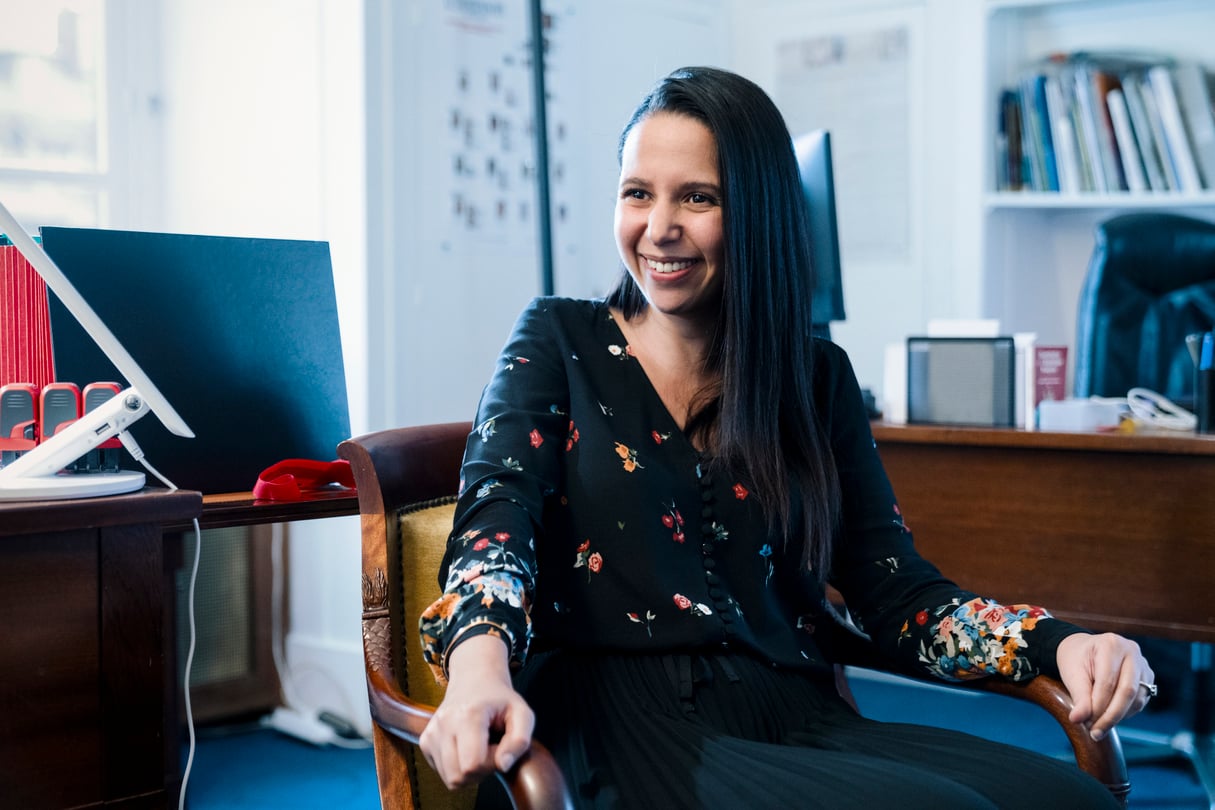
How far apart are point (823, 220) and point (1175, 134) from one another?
1.47m

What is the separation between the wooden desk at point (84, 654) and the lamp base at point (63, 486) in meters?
0.04

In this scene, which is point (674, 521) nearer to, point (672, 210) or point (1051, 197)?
point (672, 210)

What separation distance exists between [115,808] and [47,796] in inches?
2.6

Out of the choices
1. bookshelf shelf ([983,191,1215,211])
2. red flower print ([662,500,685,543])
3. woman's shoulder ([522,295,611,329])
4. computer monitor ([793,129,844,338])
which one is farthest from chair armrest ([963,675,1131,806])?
bookshelf shelf ([983,191,1215,211])

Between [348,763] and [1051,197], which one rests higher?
[1051,197]

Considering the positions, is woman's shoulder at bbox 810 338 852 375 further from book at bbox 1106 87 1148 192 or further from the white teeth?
book at bbox 1106 87 1148 192

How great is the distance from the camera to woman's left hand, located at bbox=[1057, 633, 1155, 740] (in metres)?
1.04

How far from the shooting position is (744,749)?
3.31 feet

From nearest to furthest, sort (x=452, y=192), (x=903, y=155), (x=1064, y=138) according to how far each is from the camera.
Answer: (x=452, y=192), (x=1064, y=138), (x=903, y=155)

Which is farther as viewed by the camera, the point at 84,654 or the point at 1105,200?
the point at 1105,200

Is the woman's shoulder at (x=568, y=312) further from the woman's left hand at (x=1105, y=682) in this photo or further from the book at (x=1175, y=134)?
the book at (x=1175, y=134)

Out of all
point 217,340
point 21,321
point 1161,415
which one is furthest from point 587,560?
point 1161,415

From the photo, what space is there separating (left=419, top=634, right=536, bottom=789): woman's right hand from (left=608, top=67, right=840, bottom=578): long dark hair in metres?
0.48

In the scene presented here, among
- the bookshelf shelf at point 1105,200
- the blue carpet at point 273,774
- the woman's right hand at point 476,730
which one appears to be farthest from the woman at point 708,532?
the bookshelf shelf at point 1105,200
